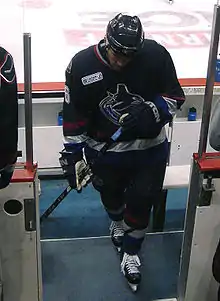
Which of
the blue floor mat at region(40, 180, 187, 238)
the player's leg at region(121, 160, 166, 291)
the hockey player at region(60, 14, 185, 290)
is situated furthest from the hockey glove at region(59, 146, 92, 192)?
the blue floor mat at region(40, 180, 187, 238)

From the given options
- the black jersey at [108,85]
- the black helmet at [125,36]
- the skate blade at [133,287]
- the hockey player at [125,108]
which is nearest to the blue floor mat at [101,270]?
the skate blade at [133,287]

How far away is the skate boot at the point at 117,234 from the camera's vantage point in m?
2.61

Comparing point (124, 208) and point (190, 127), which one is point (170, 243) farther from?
point (190, 127)

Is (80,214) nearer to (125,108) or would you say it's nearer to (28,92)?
(125,108)

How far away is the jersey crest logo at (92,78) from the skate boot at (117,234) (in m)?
0.87

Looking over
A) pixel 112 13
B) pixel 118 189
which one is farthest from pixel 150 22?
pixel 118 189

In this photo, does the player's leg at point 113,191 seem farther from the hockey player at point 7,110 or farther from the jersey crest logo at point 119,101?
the hockey player at point 7,110

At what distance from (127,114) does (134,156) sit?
0.75ft

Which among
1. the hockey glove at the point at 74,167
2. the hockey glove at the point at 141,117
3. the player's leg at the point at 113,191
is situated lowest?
the player's leg at the point at 113,191

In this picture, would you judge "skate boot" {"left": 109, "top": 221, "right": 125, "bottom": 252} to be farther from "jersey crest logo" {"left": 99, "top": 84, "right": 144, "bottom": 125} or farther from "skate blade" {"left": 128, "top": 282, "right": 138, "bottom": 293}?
"jersey crest logo" {"left": 99, "top": 84, "right": 144, "bottom": 125}

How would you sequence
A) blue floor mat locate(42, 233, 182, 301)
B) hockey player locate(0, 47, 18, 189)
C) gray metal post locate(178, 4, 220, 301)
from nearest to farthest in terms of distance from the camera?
hockey player locate(0, 47, 18, 189), gray metal post locate(178, 4, 220, 301), blue floor mat locate(42, 233, 182, 301)

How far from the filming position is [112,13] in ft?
16.3

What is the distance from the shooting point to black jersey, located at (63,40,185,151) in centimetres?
201

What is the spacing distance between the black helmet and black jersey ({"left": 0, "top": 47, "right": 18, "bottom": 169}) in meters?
0.53
